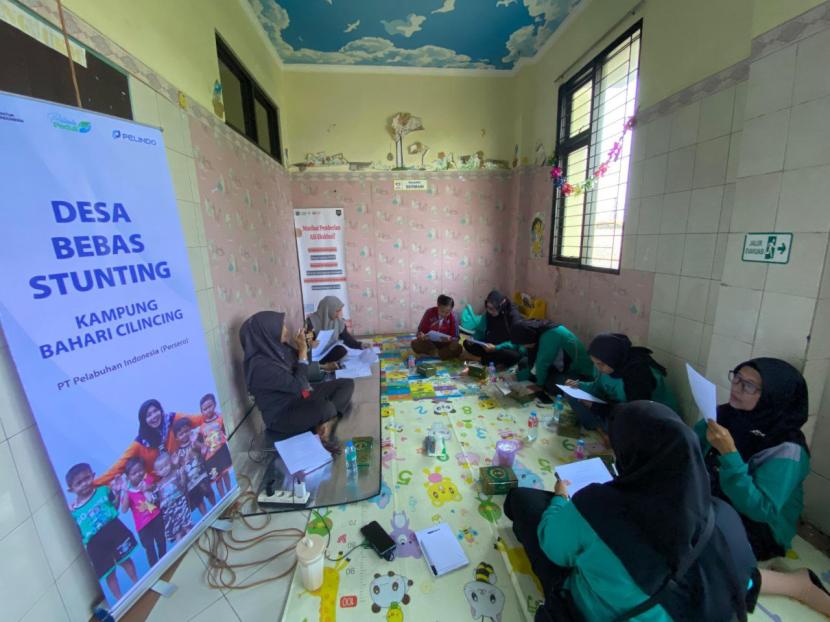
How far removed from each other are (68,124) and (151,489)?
4.23 ft

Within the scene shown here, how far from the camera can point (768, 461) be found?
125 cm

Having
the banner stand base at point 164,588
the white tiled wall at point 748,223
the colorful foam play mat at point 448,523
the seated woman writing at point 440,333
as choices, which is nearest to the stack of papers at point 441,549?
the colorful foam play mat at point 448,523

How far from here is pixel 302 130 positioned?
153 inches

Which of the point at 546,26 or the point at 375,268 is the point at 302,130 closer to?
the point at 375,268

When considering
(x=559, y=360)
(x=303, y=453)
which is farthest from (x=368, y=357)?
(x=559, y=360)

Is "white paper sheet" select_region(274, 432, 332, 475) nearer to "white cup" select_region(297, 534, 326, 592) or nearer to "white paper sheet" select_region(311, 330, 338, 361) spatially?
"white cup" select_region(297, 534, 326, 592)

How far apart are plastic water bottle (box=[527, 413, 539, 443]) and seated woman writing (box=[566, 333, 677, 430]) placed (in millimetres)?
280

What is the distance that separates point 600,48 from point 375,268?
3.06 metres

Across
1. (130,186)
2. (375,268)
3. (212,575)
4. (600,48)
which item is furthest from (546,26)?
(212,575)

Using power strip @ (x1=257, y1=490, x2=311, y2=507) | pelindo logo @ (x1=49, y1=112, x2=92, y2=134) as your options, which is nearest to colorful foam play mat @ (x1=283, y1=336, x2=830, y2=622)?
power strip @ (x1=257, y1=490, x2=311, y2=507)

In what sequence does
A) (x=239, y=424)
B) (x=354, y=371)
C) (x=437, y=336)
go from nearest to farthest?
(x=239, y=424)
(x=354, y=371)
(x=437, y=336)

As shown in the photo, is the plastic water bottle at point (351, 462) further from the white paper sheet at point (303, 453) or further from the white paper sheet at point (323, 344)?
the white paper sheet at point (323, 344)

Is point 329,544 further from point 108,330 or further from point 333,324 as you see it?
point 333,324

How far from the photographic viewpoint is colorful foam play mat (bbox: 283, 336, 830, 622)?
1194 mm
